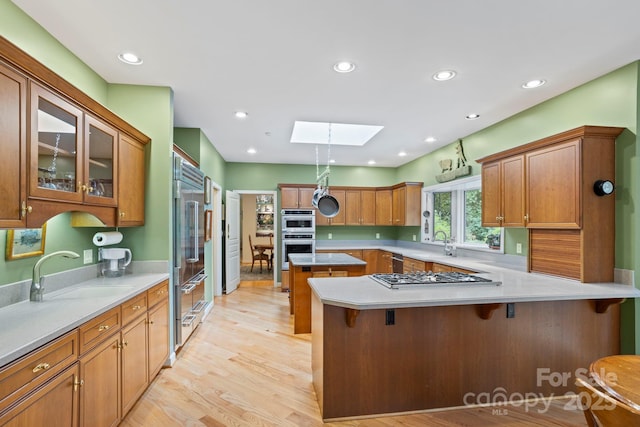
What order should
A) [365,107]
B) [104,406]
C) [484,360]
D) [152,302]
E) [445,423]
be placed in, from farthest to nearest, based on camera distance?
[365,107]
[152,302]
[484,360]
[445,423]
[104,406]

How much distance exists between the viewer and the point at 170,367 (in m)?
2.92

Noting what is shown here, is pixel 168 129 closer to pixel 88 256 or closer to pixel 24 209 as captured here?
pixel 88 256

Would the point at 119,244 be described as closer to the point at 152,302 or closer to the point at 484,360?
the point at 152,302

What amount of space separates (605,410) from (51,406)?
2149 millimetres

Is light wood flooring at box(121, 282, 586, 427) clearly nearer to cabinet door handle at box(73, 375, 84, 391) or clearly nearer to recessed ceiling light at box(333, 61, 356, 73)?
cabinet door handle at box(73, 375, 84, 391)

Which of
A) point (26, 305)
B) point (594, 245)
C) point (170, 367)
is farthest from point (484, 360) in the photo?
point (26, 305)

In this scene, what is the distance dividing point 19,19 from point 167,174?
1389 millimetres

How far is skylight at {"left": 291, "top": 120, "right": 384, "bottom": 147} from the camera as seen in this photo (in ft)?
14.2

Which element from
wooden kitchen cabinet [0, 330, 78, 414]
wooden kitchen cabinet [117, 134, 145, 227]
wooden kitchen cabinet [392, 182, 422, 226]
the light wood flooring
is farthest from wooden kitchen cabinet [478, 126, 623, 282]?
wooden kitchen cabinet [117, 134, 145, 227]

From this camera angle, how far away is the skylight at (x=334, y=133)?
4316 mm

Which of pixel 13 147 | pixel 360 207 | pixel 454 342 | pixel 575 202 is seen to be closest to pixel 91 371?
pixel 13 147

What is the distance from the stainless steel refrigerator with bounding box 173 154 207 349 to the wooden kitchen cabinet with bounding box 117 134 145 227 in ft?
0.98

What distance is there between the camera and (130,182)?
2635 millimetres

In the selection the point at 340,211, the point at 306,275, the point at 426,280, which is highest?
the point at 340,211
